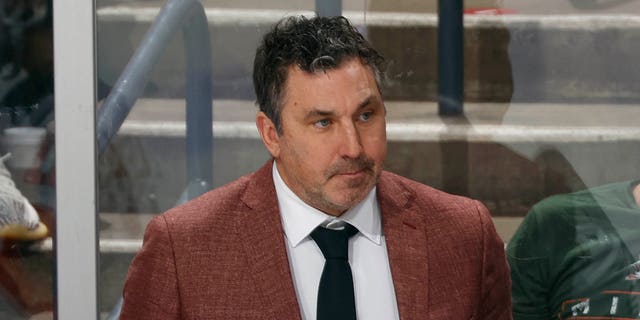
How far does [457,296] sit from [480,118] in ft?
2.46

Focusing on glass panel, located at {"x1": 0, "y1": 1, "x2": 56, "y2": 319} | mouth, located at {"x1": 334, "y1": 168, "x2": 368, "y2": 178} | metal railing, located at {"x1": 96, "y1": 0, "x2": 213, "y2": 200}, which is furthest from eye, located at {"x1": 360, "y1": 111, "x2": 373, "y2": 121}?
glass panel, located at {"x1": 0, "y1": 1, "x2": 56, "y2": 319}

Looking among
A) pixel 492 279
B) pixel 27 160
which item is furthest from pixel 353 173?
pixel 27 160

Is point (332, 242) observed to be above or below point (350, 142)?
below

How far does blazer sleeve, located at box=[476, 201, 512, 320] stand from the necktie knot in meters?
0.29

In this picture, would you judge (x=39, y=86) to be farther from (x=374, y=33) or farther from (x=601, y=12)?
(x=601, y=12)

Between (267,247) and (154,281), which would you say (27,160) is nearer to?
(154,281)

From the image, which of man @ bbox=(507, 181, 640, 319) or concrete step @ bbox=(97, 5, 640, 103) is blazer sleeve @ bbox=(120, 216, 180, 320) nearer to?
concrete step @ bbox=(97, 5, 640, 103)

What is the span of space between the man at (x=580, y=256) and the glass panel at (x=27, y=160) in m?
1.22

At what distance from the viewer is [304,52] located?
7.13 ft

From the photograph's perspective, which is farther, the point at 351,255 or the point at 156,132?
the point at 156,132

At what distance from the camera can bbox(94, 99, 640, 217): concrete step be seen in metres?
2.89

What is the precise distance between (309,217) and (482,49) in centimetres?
84

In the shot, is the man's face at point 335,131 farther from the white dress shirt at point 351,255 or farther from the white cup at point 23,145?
the white cup at point 23,145

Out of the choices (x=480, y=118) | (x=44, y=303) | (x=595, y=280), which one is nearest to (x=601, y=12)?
(x=480, y=118)
